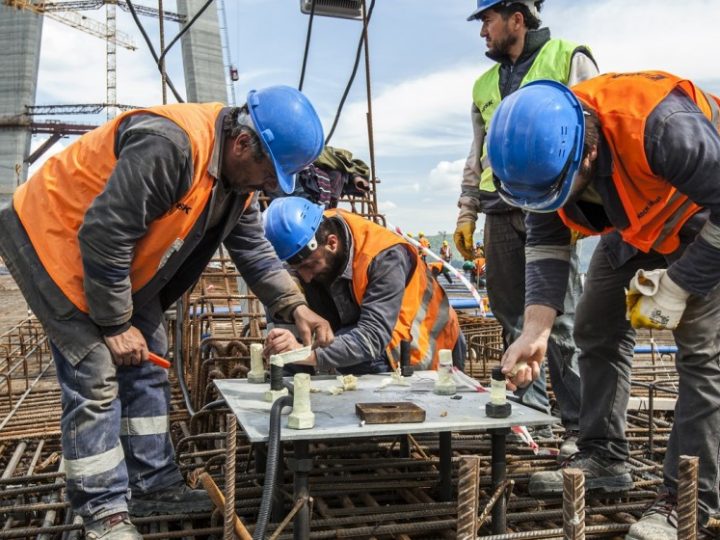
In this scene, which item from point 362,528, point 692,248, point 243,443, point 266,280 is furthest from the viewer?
point 243,443

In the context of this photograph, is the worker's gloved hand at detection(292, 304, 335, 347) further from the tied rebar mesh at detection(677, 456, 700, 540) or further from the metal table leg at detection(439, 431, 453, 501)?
the tied rebar mesh at detection(677, 456, 700, 540)

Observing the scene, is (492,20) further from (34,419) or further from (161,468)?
(34,419)

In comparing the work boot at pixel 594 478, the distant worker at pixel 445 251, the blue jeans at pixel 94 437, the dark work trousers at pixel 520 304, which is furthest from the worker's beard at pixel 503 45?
the distant worker at pixel 445 251

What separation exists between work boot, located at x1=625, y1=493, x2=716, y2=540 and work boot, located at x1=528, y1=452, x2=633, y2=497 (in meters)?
0.46

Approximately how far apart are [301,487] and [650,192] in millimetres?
1438

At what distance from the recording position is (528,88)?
219 centimetres

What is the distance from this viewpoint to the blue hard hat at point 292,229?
139 inches

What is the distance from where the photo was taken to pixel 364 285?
3570 mm

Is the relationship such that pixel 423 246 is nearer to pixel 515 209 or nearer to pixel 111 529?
→ pixel 515 209

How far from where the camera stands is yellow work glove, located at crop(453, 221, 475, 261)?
3889 mm

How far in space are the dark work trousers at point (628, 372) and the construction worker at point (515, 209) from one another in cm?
37

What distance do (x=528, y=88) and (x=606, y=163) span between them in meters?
0.34


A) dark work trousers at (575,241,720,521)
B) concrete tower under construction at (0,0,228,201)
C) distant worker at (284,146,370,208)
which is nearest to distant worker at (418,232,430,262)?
A: distant worker at (284,146,370,208)

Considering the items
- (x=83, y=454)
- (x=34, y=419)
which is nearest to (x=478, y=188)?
(x=83, y=454)
